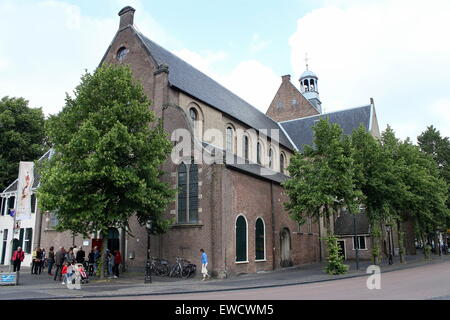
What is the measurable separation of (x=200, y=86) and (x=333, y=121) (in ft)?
67.8

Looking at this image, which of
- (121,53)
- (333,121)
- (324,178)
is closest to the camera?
Answer: (324,178)

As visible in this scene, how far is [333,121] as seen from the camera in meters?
43.3

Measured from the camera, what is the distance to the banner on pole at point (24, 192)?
A: 17.6 meters

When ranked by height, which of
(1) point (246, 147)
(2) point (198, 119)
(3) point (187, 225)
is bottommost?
(3) point (187, 225)

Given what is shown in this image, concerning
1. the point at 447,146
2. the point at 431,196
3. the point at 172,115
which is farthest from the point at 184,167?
the point at 447,146

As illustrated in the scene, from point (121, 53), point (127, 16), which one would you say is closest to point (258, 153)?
point (121, 53)

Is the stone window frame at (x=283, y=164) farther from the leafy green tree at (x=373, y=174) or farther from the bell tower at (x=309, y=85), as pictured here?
the bell tower at (x=309, y=85)

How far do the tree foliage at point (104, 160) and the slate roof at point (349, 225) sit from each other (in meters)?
27.6

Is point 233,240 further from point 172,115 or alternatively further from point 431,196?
point 431,196

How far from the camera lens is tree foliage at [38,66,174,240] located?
17.0 metres

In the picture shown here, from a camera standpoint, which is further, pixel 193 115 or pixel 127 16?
pixel 127 16

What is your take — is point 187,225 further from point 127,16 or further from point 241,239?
point 127,16

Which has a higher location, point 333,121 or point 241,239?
point 333,121

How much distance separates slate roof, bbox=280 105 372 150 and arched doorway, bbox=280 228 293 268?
570 inches
